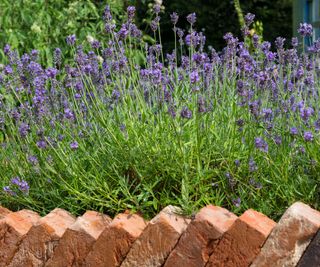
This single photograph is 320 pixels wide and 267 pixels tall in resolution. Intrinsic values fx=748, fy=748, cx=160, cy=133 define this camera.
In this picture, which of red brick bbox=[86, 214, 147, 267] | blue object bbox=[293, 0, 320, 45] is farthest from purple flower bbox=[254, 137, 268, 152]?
blue object bbox=[293, 0, 320, 45]

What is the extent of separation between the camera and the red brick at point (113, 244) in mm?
2705

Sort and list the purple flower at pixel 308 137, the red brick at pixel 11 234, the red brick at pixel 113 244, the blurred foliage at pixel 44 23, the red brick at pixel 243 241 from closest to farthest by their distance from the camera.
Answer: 1. the red brick at pixel 243 241
2. the purple flower at pixel 308 137
3. the red brick at pixel 113 244
4. the red brick at pixel 11 234
5. the blurred foliage at pixel 44 23

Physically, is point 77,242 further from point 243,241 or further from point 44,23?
point 44,23

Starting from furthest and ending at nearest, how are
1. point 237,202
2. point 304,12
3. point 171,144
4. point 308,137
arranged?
point 304,12 → point 171,144 → point 237,202 → point 308,137

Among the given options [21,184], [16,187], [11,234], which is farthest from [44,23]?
[11,234]

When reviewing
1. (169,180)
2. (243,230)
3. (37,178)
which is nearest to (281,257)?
(243,230)

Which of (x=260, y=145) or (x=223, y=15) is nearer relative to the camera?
(x=260, y=145)

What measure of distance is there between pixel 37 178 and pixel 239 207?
979 millimetres

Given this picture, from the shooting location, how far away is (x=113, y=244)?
2719 millimetres

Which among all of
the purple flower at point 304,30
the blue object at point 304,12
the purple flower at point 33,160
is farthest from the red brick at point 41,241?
the blue object at point 304,12

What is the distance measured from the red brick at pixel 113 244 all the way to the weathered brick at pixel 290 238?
1.67ft

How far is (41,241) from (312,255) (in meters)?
1.09

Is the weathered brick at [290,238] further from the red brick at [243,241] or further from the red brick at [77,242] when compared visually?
the red brick at [77,242]

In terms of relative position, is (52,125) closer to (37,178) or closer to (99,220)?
(37,178)
